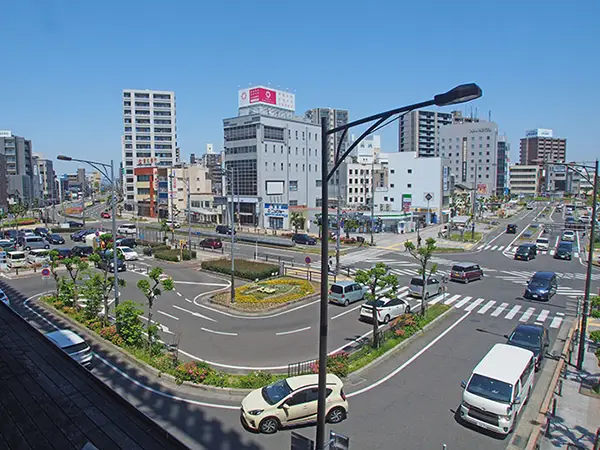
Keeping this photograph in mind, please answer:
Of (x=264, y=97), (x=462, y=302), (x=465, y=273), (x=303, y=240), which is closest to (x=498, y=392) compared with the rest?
(x=462, y=302)

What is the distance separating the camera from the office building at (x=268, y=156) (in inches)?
2862

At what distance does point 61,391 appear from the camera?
29.7ft

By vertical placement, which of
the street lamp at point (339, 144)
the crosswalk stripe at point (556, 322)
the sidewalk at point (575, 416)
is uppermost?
the street lamp at point (339, 144)

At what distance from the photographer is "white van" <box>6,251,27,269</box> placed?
38.7 m

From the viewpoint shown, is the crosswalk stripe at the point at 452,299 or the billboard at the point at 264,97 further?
the billboard at the point at 264,97

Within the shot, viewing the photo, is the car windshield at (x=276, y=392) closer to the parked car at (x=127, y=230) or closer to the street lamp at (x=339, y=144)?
the street lamp at (x=339, y=144)

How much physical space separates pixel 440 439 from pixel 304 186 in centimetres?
7013

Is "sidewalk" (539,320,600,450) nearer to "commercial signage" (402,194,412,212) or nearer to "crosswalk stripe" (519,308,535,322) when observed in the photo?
"crosswalk stripe" (519,308,535,322)

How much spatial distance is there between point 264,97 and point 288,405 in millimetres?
69113

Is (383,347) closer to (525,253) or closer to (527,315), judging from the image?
(527,315)


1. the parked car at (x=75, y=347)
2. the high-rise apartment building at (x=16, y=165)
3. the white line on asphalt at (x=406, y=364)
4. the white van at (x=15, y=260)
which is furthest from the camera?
the high-rise apartment building at (x=16, y=165)

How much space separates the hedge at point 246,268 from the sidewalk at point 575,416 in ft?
72.5

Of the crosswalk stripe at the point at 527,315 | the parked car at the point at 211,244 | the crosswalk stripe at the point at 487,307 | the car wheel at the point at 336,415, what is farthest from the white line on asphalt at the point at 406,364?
the parked car at the point at 211,244

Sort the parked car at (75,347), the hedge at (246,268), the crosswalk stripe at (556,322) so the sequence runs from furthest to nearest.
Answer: the hedge at (246,268), the crosswalk stripe at (556,322), the parked car at (75,347)
